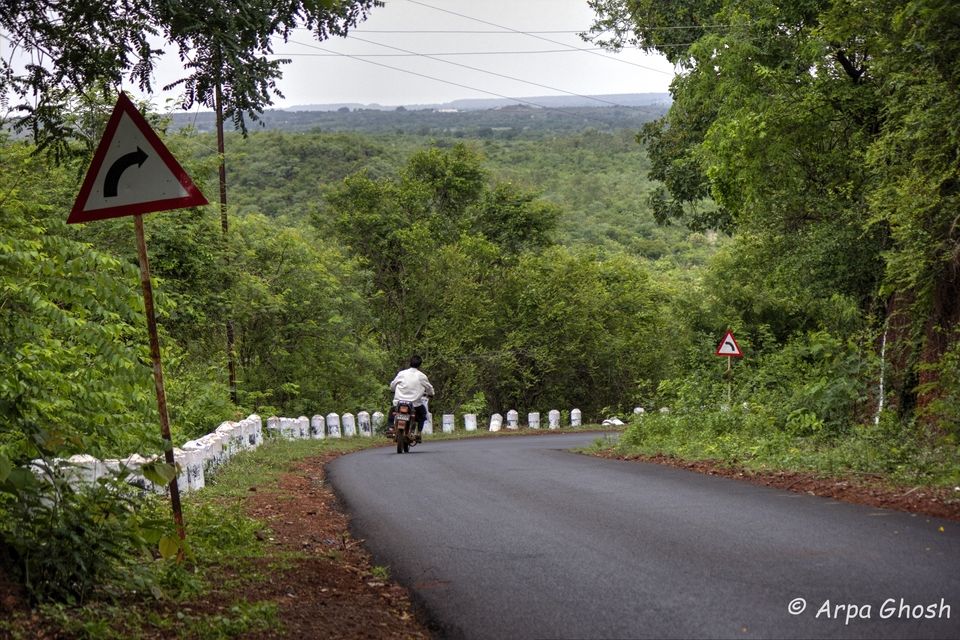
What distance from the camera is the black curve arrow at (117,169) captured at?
688cm

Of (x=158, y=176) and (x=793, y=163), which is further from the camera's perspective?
(x=793, y=163)

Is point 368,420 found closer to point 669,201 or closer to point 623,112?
point 669,201

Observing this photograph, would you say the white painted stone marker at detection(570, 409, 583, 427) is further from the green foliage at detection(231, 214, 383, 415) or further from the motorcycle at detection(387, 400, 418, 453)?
the motorcycle at detection(387, 400, 418, 453)

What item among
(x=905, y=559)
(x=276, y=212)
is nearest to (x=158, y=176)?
(x=905, y=559)

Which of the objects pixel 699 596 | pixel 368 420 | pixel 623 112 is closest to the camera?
pixel 699 596

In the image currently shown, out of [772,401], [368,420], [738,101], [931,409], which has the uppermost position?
[738,101]

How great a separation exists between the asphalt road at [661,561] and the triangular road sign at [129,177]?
3234 mm

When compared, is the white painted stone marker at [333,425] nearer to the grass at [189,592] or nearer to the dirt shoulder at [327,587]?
the dirt shoulder at [327,587]

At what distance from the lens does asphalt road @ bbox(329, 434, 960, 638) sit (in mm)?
5645

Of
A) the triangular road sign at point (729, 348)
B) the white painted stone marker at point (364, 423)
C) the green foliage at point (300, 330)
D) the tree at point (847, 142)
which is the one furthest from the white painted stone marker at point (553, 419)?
the tree at point (847, 142)

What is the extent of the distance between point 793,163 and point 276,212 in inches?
1876

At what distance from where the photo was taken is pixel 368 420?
32.9 meters

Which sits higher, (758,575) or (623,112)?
(623,112)

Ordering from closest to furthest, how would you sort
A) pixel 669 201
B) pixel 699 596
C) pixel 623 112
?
1. pixel 699 596
2. pixel 669 201
3. pixel 623 112
